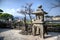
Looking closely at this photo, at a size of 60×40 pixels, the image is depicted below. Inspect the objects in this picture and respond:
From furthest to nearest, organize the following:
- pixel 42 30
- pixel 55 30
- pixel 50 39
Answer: pixel 55 30
pixel 42 30
pixel 50 39

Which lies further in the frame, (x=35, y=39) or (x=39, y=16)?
(x=39, y=16)

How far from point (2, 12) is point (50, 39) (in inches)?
59.5

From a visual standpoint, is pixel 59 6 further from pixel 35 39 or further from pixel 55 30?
pixel 35 39

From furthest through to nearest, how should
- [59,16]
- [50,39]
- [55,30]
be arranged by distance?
1. [55,30]
2. [59,16]
3. [50,39]

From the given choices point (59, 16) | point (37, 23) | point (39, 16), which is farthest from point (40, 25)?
point (59, 16)

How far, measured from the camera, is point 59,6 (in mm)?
4230

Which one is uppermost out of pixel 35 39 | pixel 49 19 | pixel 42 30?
pixel 49 19

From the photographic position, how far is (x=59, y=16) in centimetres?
420

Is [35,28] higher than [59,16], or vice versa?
[59,16]

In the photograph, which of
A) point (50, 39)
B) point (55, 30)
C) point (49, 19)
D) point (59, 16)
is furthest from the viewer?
point (55, 30)

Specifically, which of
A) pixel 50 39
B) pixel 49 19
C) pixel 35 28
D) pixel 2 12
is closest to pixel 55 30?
pixel 49 19

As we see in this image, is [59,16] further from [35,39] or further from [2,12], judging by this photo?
[2,12]

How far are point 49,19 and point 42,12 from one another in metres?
1.09

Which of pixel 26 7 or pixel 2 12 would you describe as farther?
pixel 26 7
